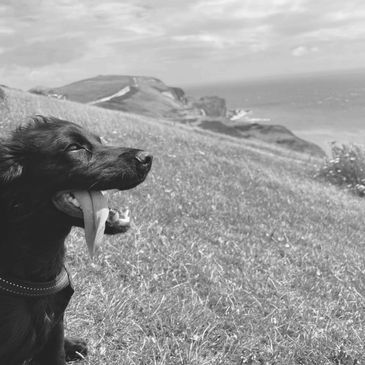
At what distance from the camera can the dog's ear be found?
3.72 m

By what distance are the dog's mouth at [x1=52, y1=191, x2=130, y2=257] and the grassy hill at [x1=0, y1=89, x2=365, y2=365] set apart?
128 centimetres

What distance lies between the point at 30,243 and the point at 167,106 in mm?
84392

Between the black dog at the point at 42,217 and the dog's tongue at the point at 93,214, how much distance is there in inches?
2.4

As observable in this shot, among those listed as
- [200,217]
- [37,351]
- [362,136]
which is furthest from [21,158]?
[362,136]

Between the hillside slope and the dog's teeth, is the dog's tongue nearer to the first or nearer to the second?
the dog's teeth

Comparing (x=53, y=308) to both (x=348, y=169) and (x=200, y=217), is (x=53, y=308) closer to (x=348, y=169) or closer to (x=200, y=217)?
(x=200, y=217)

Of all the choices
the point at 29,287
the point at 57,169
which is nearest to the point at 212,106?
the point at 57,169

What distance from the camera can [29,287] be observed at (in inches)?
145

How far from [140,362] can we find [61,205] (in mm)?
1740

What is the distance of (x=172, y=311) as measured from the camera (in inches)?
210

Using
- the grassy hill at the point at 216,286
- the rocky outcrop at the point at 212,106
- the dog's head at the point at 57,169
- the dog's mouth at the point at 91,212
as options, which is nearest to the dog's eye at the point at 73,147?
Answer: the dog's head at the point at 57,169

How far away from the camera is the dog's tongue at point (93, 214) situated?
142 inches

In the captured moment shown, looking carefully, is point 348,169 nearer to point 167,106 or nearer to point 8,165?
point 8,165

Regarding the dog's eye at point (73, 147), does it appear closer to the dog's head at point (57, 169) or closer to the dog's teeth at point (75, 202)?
the dog's head at point (57, 169)
